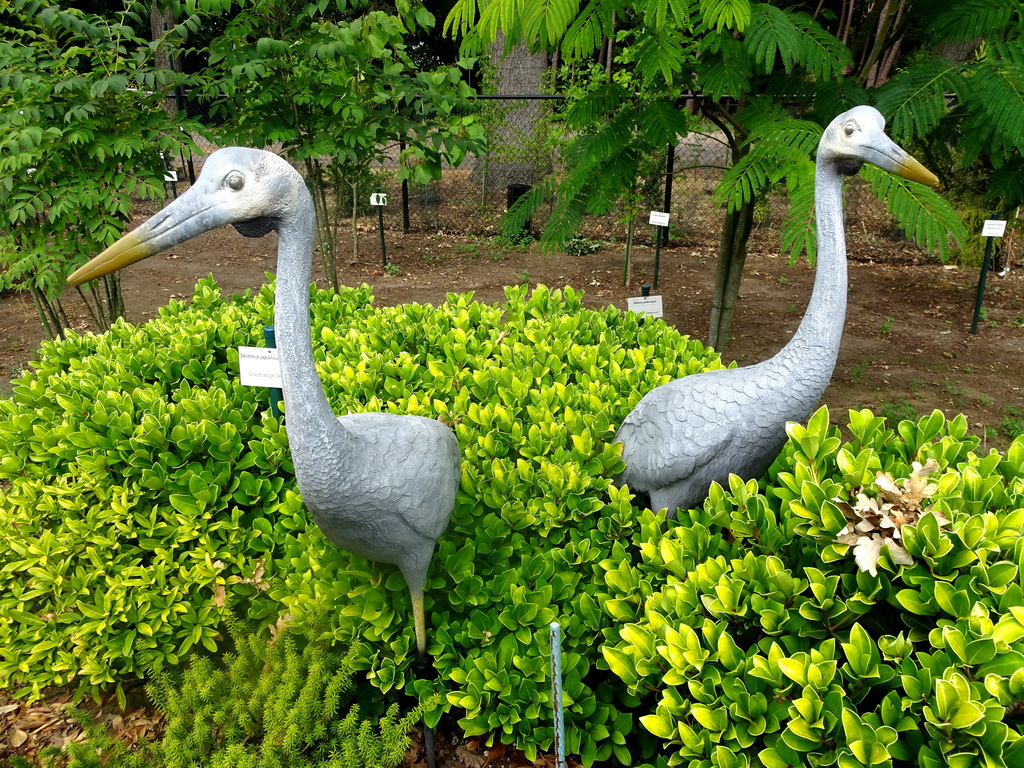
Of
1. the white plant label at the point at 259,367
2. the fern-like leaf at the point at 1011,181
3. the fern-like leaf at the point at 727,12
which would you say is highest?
the fern-like leaf at the point at 727,12

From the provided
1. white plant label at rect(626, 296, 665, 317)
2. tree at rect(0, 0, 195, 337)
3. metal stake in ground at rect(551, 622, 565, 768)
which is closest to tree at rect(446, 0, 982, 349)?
white plant label at rect(626, 296, 665, 317)

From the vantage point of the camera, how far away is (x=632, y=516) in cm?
258

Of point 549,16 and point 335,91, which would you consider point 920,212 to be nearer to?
point 549,16

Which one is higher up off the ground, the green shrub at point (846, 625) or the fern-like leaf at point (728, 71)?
the fern-like leaf at point (728, 71)

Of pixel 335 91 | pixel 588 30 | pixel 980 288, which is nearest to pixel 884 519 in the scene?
pixel 588 30

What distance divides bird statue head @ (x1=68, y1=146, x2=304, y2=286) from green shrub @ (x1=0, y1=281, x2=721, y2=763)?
128 cm

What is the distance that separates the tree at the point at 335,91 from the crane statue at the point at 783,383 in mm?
2239

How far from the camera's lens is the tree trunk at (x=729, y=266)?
4.48m

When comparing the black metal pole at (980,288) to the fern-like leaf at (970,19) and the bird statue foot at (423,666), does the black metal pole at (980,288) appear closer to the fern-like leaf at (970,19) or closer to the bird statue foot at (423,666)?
the fern-like leaf at (970,19)

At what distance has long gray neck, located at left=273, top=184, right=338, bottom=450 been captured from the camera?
1766 mm

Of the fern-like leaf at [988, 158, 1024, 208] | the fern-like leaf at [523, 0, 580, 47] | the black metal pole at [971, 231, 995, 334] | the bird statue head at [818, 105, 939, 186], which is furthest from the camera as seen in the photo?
the black metal pole at [971, 231, 995, 334]

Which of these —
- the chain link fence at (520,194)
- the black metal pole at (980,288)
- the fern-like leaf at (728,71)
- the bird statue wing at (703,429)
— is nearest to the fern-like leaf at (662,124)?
the fern-like leaf at (728,71)

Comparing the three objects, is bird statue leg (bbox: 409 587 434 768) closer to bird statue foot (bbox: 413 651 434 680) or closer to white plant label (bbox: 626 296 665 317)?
bird statue foot (bbox: 413 651 434 680)

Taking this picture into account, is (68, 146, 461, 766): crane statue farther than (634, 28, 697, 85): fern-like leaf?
No
